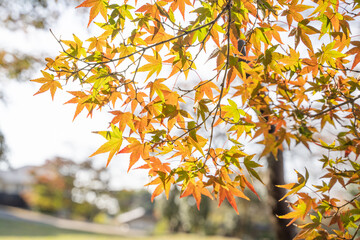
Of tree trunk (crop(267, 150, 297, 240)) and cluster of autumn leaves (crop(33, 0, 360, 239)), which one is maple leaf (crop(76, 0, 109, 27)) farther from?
tree trunk (crop(267, 150, 297, 240))

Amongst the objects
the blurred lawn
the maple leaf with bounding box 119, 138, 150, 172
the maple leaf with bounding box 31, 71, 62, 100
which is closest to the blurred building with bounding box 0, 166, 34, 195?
the blurred lawn

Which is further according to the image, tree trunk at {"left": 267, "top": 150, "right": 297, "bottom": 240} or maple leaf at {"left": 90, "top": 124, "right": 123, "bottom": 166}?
tree trunk at {"left": 267, "top": 150, "right": 297, "bottom": 240}

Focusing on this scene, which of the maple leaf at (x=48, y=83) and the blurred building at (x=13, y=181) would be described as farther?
the blurred building at (x=13, y=181)

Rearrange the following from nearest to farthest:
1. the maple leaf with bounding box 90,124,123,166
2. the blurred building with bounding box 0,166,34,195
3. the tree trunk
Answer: the maple leaf with bounding box 90,124,123,166, the tree trunk, the blurred building with bounding box 0,166,34,195

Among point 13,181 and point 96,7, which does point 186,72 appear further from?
point 13,181

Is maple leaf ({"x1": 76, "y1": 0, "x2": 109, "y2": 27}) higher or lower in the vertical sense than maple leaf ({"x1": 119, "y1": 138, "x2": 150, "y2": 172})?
higher

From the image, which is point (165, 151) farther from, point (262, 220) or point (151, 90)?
point (262, 220)

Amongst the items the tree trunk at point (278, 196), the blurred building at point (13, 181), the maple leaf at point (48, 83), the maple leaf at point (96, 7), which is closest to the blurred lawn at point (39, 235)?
the tree trunk at point (278, 196)

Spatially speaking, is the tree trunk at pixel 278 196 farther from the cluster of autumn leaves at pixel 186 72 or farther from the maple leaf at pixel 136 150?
the maple leaf at pixel 136 150

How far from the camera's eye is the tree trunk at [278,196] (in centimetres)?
156

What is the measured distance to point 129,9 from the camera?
2.17 feet

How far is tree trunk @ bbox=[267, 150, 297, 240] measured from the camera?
1.56m

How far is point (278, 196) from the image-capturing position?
1.65 m

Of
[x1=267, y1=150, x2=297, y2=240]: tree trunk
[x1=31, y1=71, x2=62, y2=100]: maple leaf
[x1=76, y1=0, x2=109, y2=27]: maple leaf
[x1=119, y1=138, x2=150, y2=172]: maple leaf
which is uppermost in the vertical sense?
[x1=76, y1=0, x2=109, y2=27]: maple leaf
